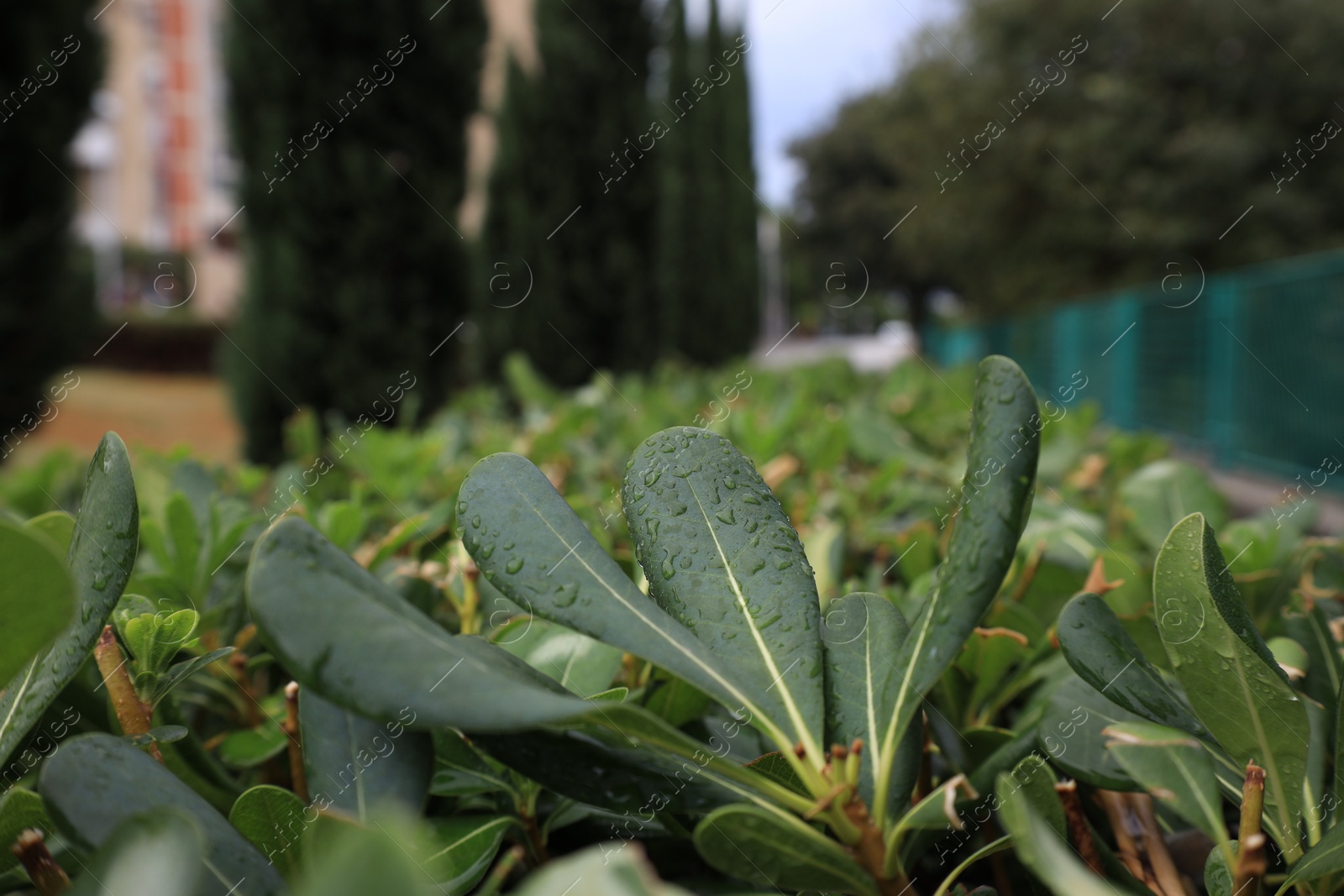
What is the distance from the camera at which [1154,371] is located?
1015cm

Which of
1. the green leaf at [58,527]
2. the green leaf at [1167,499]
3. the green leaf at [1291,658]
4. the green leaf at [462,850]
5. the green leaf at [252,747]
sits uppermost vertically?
the green leaf at [58,527]

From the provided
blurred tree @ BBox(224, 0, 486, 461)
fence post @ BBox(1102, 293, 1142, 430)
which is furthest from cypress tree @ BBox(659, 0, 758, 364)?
fence post @ BBox(1102, 293, 1142, 430)

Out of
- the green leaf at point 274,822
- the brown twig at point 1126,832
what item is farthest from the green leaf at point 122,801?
the brown twig at point 1126,832

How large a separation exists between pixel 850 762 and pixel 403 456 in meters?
1.25

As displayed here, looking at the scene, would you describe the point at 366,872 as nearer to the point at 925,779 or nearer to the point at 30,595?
the point at 30,595

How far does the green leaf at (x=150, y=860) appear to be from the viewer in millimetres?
326

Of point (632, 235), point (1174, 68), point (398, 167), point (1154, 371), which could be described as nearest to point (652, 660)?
point (398, 167)

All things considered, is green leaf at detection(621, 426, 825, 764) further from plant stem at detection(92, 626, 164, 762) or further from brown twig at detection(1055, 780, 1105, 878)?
plant stem at detection(92, 626, 164, 762)

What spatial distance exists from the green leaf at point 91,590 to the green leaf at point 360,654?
0.50ft

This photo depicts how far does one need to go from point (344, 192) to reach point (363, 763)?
255 inches

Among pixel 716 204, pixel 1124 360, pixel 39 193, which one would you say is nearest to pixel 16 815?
pixel 39 193

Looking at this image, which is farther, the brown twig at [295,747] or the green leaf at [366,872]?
the brown twig at [295,747]

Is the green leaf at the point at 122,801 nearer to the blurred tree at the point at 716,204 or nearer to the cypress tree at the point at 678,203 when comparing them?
the cypress tree at the point at 678,203

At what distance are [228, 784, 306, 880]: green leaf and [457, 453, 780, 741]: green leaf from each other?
0.17m
